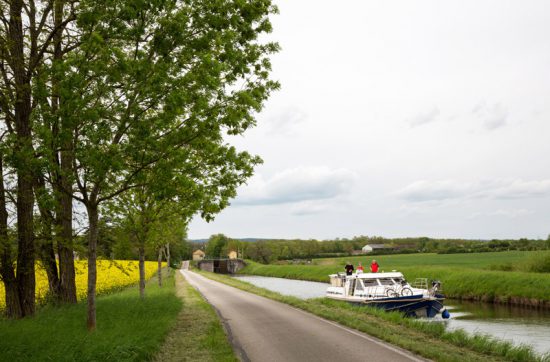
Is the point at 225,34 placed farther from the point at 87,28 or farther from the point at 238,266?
the point at 238,266

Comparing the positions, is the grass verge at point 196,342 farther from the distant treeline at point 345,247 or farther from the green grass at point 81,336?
the distant treeline at point 345,247

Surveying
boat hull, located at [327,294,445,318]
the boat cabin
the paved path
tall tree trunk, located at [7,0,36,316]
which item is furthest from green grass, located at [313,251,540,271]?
tall tree trunk, located at [7,0,36,316]

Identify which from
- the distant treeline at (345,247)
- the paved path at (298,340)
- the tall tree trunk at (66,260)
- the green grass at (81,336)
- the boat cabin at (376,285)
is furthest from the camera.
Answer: the distant treeline at (345,247)

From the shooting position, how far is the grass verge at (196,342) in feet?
34.1

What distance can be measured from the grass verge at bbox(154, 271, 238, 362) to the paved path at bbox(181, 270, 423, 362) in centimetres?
40

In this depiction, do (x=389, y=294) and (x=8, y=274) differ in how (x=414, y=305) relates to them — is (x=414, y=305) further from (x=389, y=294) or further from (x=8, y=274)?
(x=8, y=274)

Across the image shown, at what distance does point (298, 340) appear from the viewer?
40.2 ft

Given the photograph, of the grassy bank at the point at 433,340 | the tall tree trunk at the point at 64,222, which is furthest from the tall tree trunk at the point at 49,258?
the grassy bank at the point at 433,340

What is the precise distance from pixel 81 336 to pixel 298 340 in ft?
17.3

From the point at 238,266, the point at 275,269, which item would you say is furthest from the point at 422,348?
the point at 238,266

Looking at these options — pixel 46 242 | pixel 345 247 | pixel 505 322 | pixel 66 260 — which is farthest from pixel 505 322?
pixel 345 247

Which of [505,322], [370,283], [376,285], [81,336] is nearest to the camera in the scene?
[81,336]

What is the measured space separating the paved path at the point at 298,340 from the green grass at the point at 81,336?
2.23 m

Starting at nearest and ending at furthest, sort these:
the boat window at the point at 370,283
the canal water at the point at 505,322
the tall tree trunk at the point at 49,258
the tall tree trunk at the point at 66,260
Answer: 1. the tall tree trunk at the point at 49,258
2. the tall tree trunk at the point at 66,260
3. the canal water at the point at 505,322
4. the boat window at the point at 370,283
